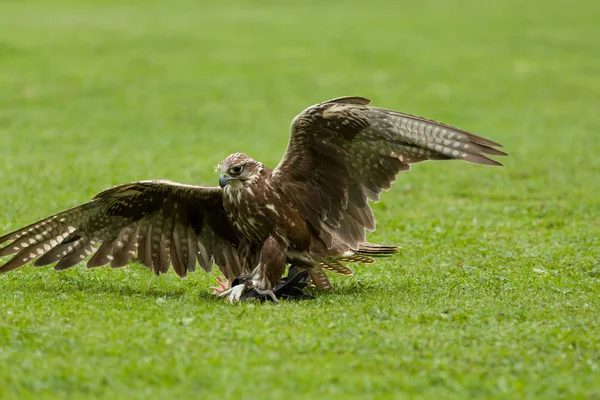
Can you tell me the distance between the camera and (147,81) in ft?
91.0

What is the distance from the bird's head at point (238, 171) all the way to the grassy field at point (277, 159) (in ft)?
3.66

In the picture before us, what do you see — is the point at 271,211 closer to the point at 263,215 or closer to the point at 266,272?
the point at 263,215

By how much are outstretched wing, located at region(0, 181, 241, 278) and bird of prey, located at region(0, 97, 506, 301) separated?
0.03 feet

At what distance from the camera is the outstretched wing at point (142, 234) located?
9898 mm

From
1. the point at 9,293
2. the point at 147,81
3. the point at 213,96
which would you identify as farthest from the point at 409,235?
the point at 147,81

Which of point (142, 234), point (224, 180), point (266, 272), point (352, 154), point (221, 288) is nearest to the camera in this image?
point (224, 180)

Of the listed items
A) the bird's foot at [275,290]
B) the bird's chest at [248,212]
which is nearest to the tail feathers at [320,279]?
the bird's foot at [275,290]

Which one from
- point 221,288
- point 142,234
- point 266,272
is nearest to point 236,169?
point 266,272

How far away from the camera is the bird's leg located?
29.5 ft

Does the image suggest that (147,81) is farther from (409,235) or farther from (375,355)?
(375,355)

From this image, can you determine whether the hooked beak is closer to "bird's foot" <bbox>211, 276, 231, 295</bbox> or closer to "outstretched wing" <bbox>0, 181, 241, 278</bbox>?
"outstretched wing" <bbox>0, 181, 241, 278</bbox>

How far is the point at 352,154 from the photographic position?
9391mm

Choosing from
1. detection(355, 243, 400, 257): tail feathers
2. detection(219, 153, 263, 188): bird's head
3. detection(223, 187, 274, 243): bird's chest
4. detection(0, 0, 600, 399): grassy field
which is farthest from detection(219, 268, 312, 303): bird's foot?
detection(219, 153, 263, 188): bird's head

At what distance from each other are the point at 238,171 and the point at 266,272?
974 mm
